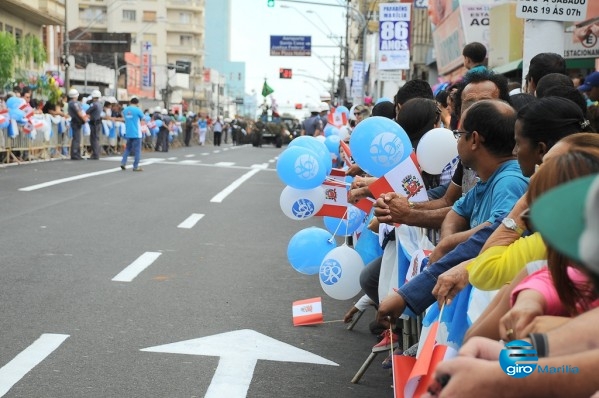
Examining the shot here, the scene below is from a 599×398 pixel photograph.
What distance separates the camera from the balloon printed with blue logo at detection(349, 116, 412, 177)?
19.2 feet

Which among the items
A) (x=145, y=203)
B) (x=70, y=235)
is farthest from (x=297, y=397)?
(x=145, y=203)

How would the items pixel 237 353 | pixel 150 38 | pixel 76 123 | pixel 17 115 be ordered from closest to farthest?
1. pixel 237 353
2. pixel 17 115
3. pixel 76 123
4. pixel 150 38

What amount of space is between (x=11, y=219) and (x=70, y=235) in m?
1.56

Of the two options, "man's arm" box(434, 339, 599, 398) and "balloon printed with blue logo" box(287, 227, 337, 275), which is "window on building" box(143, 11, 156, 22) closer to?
"balloon printed with blue logo" box(287, 227, 337, 275)

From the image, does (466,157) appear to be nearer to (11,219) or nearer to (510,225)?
(510,225)

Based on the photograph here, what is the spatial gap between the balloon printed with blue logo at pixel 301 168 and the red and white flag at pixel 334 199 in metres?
0.22

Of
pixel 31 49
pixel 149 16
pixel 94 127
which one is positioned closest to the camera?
Answer: pixel 94 127

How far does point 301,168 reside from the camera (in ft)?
23.5

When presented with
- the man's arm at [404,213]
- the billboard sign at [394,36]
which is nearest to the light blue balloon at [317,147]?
the man's arm at [404,213]

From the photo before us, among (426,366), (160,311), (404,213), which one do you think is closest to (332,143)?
(160,311)

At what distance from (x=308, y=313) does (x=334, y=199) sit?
0.90 m

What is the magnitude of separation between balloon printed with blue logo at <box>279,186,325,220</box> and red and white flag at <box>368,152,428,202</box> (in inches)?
61.3

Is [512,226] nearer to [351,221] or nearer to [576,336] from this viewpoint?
[576,336]

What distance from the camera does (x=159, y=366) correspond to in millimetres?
5707
